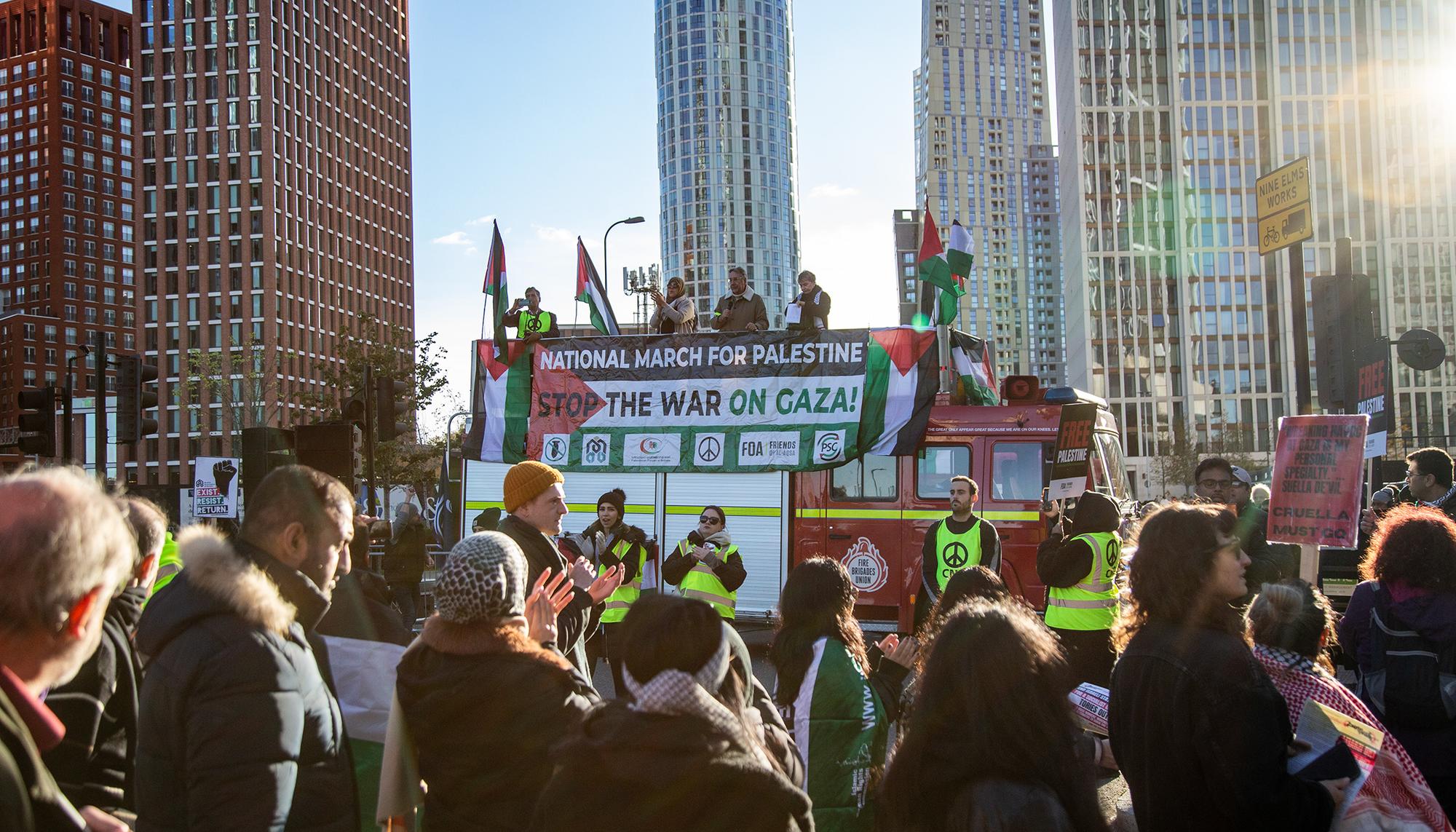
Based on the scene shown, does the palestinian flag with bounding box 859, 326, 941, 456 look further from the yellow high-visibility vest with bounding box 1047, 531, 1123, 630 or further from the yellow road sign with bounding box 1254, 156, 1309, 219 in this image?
the yellow high-visibility vest with bounding box 1047, 531, 1123, 630

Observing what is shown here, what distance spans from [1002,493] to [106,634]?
8733mm

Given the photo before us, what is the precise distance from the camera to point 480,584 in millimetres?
2881

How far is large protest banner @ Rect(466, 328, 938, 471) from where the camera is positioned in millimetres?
10977

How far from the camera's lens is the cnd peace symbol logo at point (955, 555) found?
7.27m

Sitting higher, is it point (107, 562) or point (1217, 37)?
point (1217, 37)

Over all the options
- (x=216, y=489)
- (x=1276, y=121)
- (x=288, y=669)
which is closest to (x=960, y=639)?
(x=288, y=669)

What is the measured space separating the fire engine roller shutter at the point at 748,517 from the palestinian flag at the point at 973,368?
2.09m

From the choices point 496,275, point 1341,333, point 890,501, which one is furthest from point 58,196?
point 1341,333

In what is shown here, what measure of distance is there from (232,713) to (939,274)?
10.2m

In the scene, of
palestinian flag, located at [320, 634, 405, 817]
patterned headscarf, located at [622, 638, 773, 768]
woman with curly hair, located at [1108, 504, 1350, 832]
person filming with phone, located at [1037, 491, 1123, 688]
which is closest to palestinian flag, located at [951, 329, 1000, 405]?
person filming with phone, located at [1037, 491, 1123, 688]

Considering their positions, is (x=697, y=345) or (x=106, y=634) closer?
(x=106, y=634)

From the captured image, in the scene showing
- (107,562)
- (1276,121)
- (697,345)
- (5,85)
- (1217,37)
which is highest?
(5,85)

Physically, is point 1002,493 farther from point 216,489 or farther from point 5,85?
point 5,85

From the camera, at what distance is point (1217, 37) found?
295ft
